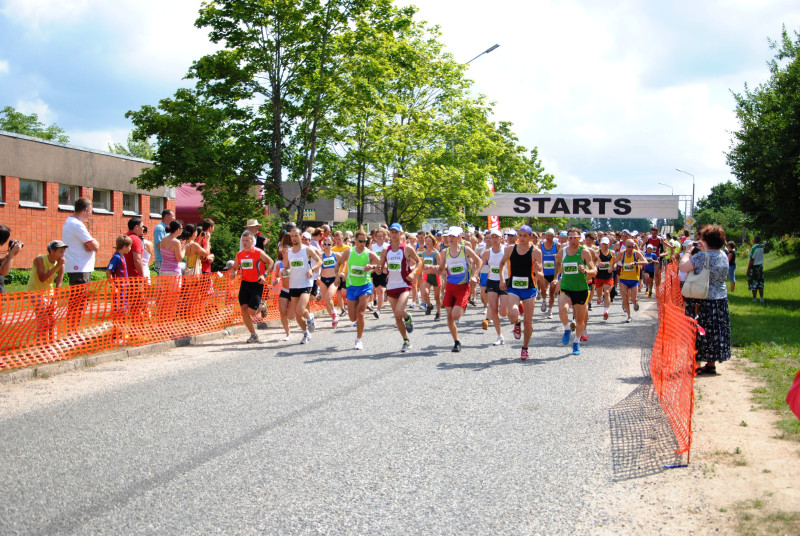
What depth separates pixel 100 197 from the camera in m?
34.1

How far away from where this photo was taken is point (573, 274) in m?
11.4

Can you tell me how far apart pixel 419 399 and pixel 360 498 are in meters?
2.93

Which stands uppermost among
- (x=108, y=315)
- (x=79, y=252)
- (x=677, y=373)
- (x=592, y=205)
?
(x=592, y=205)

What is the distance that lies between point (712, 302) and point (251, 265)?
6.90 metres

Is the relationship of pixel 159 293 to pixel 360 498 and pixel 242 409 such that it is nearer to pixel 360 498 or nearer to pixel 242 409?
pixel 242 409

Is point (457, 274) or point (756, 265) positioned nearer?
point (457, 274)

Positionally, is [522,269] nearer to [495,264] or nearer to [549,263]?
[495,264]

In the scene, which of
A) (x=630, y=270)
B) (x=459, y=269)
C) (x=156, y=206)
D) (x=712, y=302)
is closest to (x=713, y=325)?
(x=712, y=302)

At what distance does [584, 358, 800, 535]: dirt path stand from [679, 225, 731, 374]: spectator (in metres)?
2.38

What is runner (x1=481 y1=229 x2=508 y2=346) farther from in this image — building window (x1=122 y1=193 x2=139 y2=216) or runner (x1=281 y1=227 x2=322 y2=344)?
building window (x1=122 y1=193 x2=139 y2=216)

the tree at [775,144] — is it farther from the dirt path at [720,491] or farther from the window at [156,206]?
the window at [156,206]

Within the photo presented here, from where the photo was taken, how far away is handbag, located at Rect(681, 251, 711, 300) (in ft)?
28.1

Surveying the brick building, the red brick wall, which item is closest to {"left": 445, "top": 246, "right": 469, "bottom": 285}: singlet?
the red brick wall

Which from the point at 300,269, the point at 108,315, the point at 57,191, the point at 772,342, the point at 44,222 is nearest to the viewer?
the point at 108,315
